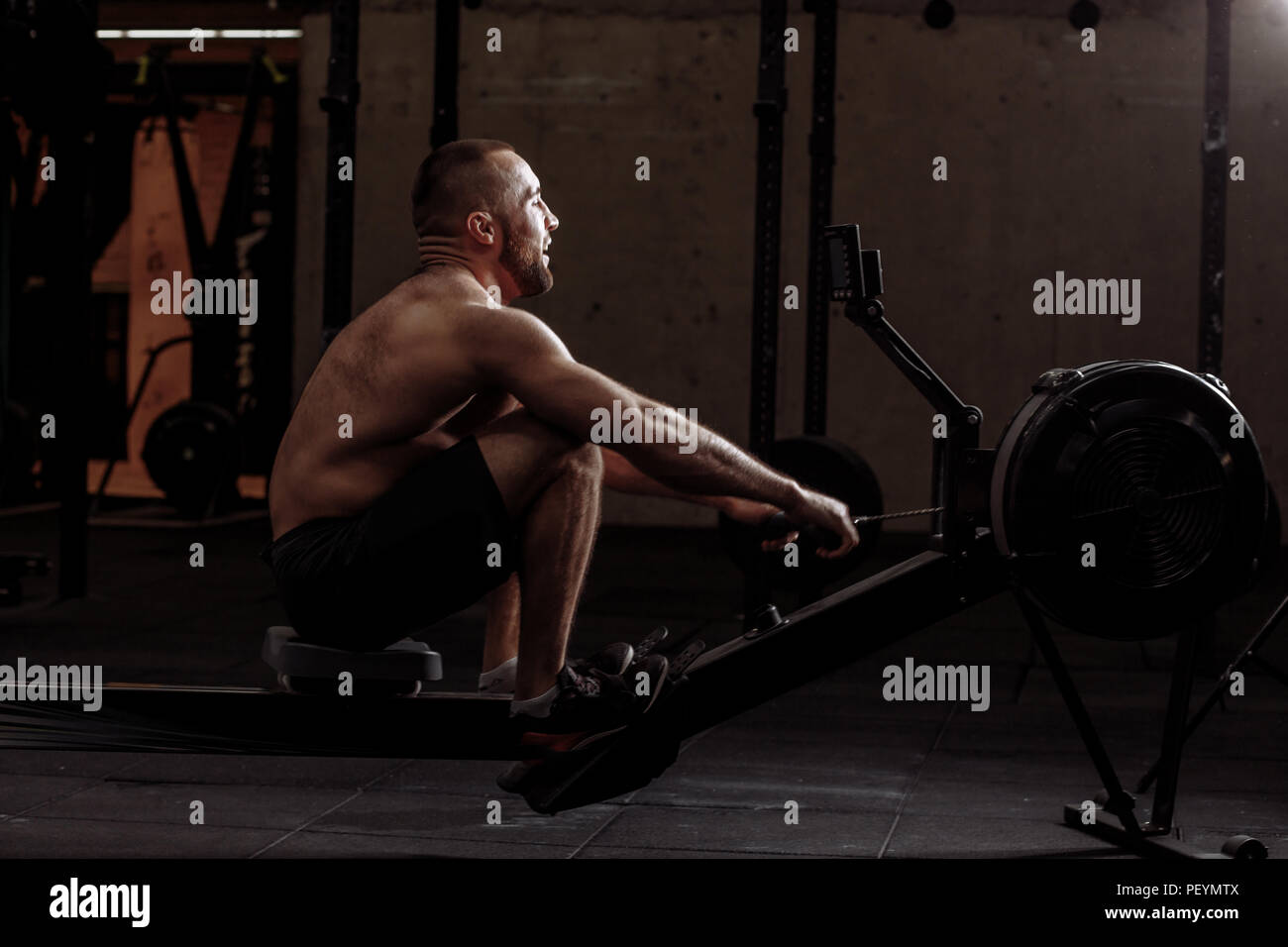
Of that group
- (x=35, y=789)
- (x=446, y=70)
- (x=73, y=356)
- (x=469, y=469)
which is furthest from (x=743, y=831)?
(x=73, y=356)

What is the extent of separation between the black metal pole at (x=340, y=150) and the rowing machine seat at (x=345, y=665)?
309 cm

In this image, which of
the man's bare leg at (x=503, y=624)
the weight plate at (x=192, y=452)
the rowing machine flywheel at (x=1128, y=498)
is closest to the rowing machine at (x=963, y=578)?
the rowing machine flywheel at (x=1128, y=498)

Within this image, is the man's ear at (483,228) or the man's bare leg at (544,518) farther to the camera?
the man's ear at (483,228)

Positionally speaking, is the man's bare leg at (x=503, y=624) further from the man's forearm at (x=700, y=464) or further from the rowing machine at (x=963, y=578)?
the man's forearm at (x=700, y=464)

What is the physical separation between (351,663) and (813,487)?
8.54 feet

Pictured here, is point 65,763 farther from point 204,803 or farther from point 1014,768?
point 1014,768

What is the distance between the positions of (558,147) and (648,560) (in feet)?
9.89

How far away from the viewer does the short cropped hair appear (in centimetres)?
286

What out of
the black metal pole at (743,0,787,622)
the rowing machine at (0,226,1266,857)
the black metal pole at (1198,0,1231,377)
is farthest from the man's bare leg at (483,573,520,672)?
the black metal pole at (1198,0,1231,377)

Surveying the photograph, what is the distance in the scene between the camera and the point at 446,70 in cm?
641

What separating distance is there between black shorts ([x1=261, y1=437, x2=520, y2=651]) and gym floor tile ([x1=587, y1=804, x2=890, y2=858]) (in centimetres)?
83

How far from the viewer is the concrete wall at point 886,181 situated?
9953 millimetres

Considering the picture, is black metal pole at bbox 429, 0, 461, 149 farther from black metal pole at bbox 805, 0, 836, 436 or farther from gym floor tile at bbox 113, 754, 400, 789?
gym floor tile at bbox 113, 754, 400, 789
